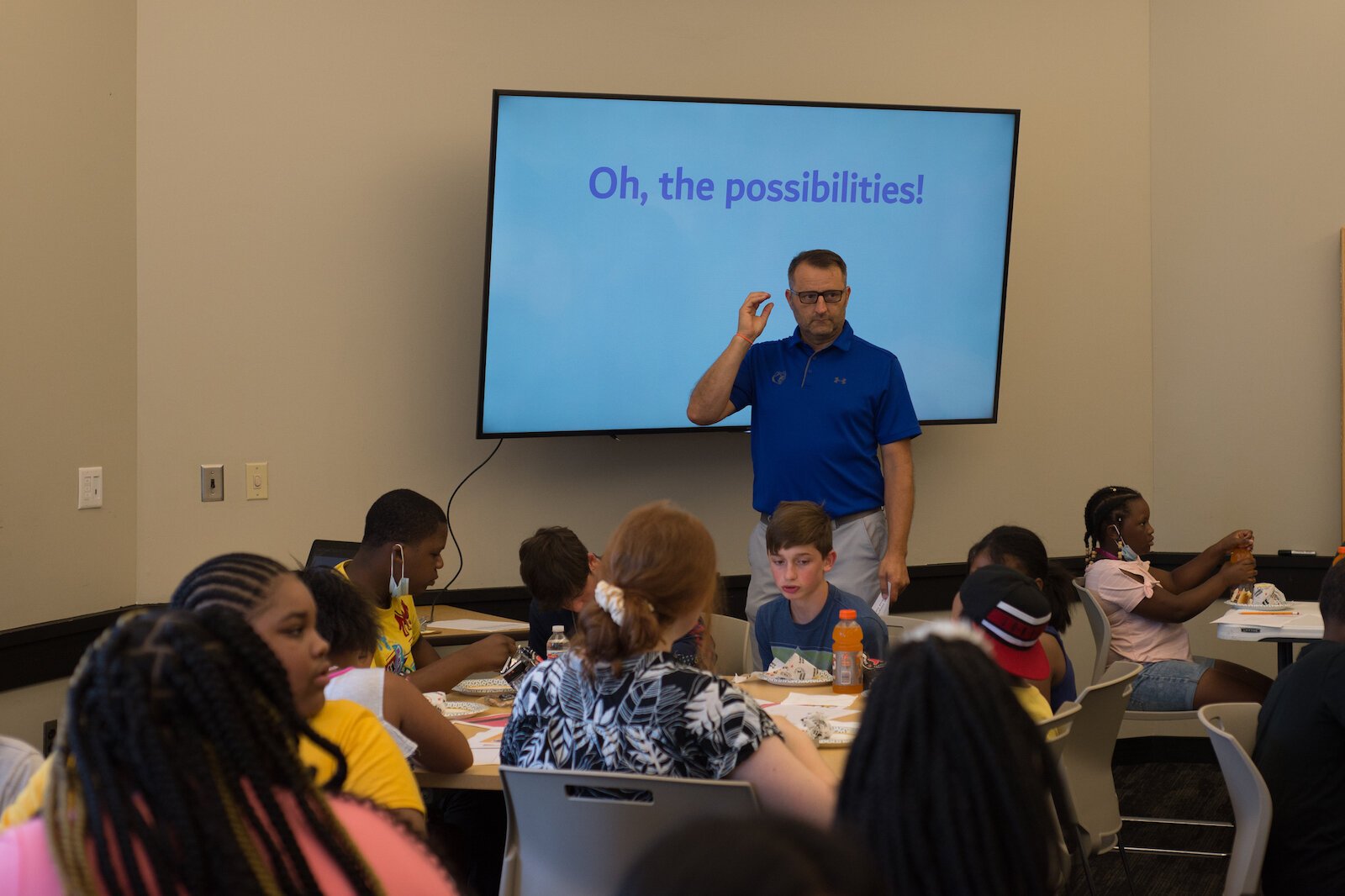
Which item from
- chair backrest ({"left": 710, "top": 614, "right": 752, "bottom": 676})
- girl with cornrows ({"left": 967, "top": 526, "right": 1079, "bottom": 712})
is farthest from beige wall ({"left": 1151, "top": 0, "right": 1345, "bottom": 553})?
chair backrest ({"left": 710, "top": 614, "right": 752, "bottom": 676})

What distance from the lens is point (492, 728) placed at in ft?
9.39

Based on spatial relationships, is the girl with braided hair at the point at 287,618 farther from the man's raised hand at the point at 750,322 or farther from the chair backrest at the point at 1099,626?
the chair backrest at the point at 1099,626

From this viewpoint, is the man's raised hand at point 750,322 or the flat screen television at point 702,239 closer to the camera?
the man's raised hand at point 750,322

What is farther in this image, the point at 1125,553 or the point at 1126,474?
the point at 1126,474

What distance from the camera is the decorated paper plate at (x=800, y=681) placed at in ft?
10.6

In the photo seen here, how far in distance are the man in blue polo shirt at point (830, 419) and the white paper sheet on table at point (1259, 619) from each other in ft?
3.50

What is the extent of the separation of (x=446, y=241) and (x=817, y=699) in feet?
7.87

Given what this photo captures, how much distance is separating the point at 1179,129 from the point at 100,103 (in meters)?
4.27

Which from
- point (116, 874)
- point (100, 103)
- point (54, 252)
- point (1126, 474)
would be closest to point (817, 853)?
point (116, 874)

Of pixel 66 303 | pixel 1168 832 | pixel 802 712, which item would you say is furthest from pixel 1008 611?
pixel 66 303

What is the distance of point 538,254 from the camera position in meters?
4.52

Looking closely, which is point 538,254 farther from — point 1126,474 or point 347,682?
point 1126,474

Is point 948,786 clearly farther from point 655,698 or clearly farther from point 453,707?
point 453,707

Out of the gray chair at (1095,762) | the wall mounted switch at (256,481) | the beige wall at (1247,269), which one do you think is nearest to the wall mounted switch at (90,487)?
the wall mounted switch at (256,481)
